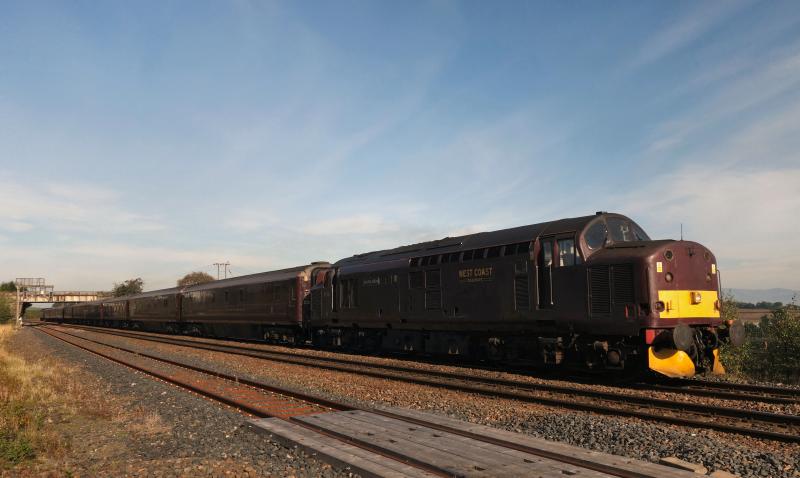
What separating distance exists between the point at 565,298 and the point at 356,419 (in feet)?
22.6

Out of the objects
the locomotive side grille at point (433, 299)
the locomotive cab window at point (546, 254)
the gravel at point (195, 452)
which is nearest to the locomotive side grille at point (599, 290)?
the locomotive cab window at point (546, 254)

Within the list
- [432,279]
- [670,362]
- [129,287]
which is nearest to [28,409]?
[432,279]

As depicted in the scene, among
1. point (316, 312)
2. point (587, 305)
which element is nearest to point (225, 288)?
point (316, 312)

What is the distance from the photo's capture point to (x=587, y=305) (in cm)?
1300

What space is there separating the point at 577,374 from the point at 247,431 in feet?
29.9

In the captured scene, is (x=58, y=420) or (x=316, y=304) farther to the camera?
(x=316, y=304)

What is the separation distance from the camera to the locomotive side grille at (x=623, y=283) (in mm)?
12242

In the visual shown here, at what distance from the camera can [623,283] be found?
12430mm

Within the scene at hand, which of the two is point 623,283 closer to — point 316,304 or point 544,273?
point 544,273

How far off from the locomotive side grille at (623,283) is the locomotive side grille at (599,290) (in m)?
0.18

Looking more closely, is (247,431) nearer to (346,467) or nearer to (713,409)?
(346,467)

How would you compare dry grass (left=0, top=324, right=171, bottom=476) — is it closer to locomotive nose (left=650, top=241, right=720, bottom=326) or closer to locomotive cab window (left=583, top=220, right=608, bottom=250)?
locomotive cab window (left=583, top=220, right=608, bottom=250)

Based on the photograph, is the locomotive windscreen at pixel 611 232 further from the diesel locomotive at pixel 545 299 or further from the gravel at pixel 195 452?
the gravel at pixel 195 452

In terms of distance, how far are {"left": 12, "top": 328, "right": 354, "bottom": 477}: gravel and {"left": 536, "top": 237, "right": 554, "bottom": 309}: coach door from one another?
7.93 metres
